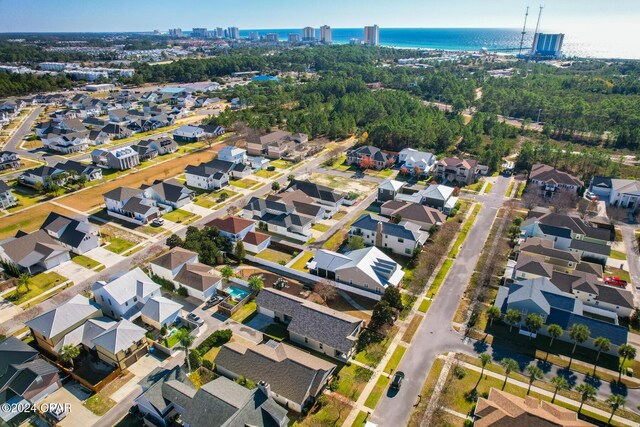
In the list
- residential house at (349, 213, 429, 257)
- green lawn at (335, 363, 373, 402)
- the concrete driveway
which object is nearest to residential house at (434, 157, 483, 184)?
residential house at (349, 213, 429, 257)

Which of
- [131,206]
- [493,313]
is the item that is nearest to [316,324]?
[493,313]

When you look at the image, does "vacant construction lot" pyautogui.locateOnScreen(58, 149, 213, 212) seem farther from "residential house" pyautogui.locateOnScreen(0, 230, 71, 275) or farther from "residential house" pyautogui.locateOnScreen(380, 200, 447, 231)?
"residential house" pyautogui.locateOnScreen(380, 200, 447, 231)

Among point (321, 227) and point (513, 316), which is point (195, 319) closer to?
point (321, 227)

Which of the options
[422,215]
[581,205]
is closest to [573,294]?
[422,215]

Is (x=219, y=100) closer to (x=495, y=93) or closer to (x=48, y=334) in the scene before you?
(x=495, y=93)

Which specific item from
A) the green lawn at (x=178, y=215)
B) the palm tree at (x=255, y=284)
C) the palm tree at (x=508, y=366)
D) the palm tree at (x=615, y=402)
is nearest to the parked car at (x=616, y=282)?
the palm tree at (x=615, y=402)

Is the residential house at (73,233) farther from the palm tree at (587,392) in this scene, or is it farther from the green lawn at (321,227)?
the palm tree at (587,392)

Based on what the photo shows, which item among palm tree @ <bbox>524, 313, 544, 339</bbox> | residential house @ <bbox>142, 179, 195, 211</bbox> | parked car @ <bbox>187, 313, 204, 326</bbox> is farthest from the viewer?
residential house @ <bbox>142, 179, 195, 211</bbox>
